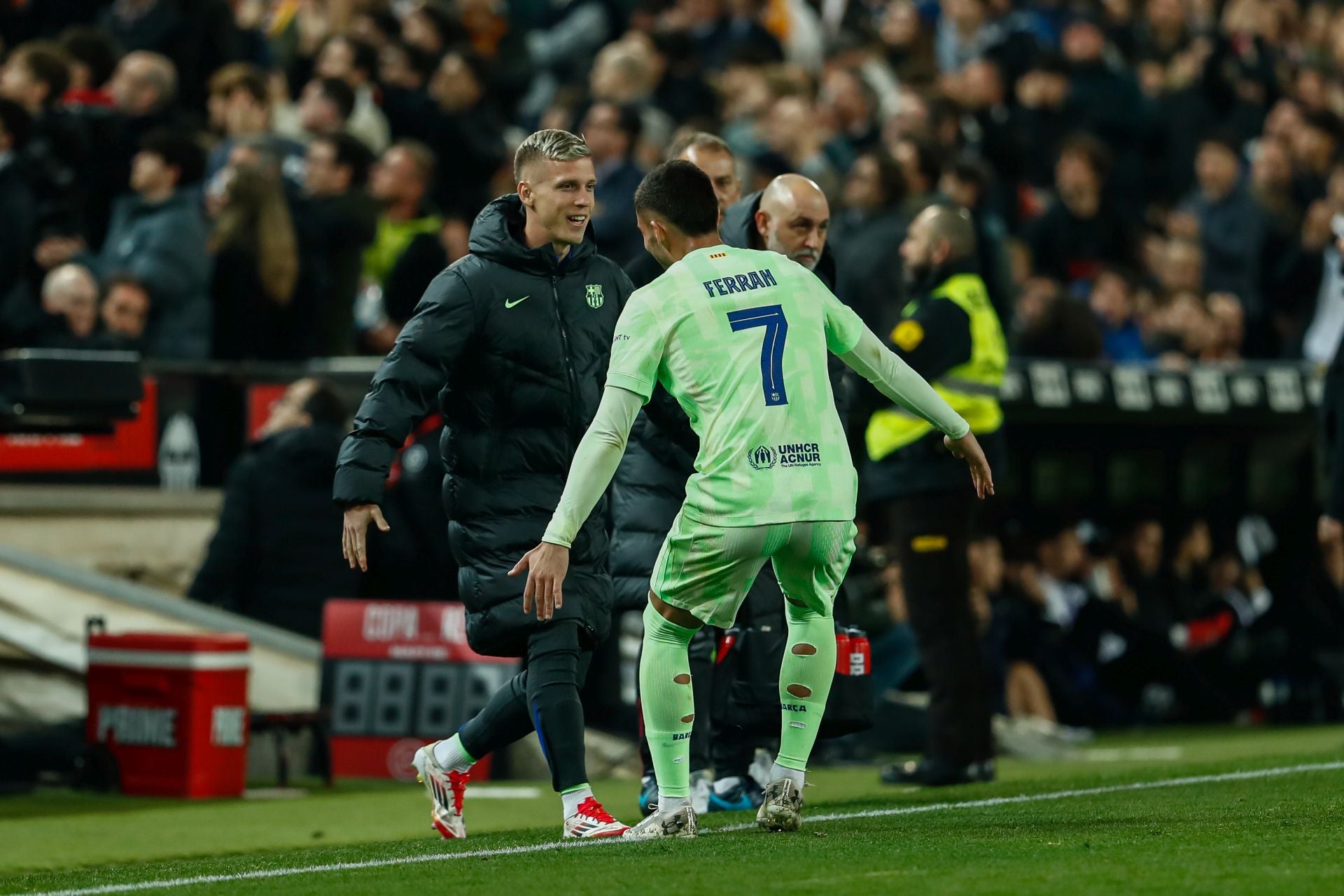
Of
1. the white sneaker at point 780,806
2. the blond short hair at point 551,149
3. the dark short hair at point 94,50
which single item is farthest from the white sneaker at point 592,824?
the dark short hair at point 94,50

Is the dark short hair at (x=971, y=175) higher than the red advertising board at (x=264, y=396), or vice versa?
the dark short hair at (x=971, y=175)

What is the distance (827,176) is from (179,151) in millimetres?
3861

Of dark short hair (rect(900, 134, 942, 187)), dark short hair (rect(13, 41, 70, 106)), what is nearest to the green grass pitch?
dark short hair (rect(900, 134, 942, 187))

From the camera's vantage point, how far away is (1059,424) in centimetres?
1466

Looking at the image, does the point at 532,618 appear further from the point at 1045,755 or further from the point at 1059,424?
the point at 1059,424

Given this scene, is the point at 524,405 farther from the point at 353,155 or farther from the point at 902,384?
the point at 353,155

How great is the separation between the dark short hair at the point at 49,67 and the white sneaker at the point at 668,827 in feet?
25.3

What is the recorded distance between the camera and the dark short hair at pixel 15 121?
12.4m

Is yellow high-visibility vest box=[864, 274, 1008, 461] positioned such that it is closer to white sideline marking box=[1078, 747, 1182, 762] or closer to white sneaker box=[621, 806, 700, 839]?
white sideline marking box=[1078, 747, 1182, 762]

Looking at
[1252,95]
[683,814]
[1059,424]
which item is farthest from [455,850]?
[1252,95]

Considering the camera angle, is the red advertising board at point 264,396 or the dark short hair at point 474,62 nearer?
the red advertising board at point 264,396

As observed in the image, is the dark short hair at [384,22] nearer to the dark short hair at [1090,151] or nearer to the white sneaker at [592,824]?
the dark short hair at [1090,151]

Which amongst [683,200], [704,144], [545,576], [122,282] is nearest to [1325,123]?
[122,282]

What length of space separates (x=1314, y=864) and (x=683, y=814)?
1.81m
